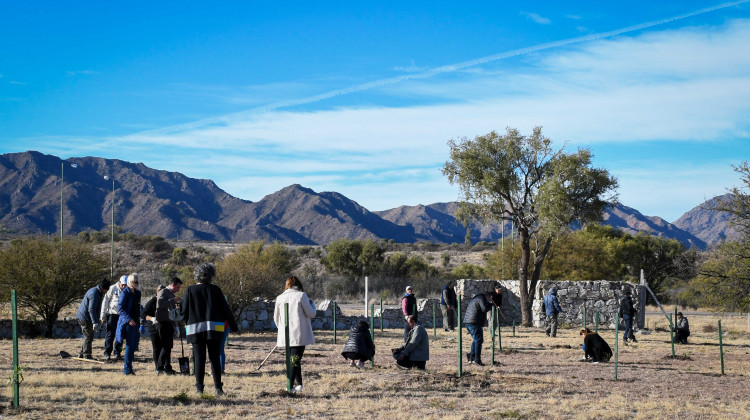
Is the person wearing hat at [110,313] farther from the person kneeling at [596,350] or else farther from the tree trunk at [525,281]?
the tree trunk at [525,281]

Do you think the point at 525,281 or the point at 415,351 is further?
the point at 525,281

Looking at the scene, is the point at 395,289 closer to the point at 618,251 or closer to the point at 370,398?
the point at 618,251

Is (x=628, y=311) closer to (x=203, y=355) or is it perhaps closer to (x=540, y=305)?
(x=540, y=305)

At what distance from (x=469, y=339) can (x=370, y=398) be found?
11291mm

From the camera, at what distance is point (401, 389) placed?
1133cm

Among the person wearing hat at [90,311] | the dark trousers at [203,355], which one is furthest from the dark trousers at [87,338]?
the dark trousers at [203,355]

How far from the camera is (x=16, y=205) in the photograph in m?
107

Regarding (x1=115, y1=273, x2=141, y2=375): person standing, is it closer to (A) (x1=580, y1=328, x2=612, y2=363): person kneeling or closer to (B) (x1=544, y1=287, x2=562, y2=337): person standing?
(A) (x1=580, y1=328, x2=612, y2=363): person kneeling

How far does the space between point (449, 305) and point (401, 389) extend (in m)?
12.4

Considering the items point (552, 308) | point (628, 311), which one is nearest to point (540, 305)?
point (552, 308)

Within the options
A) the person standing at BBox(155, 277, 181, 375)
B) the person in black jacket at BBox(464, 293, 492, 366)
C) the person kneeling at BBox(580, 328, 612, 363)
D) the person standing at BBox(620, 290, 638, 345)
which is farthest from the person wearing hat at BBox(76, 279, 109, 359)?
the person standing at BBox(620, 290, 638, 345)

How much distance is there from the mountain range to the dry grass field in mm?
79802

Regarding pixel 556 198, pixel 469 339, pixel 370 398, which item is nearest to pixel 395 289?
pixel 556 198

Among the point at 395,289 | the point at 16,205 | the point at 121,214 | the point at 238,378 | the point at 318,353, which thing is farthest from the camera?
the point at 121,214
